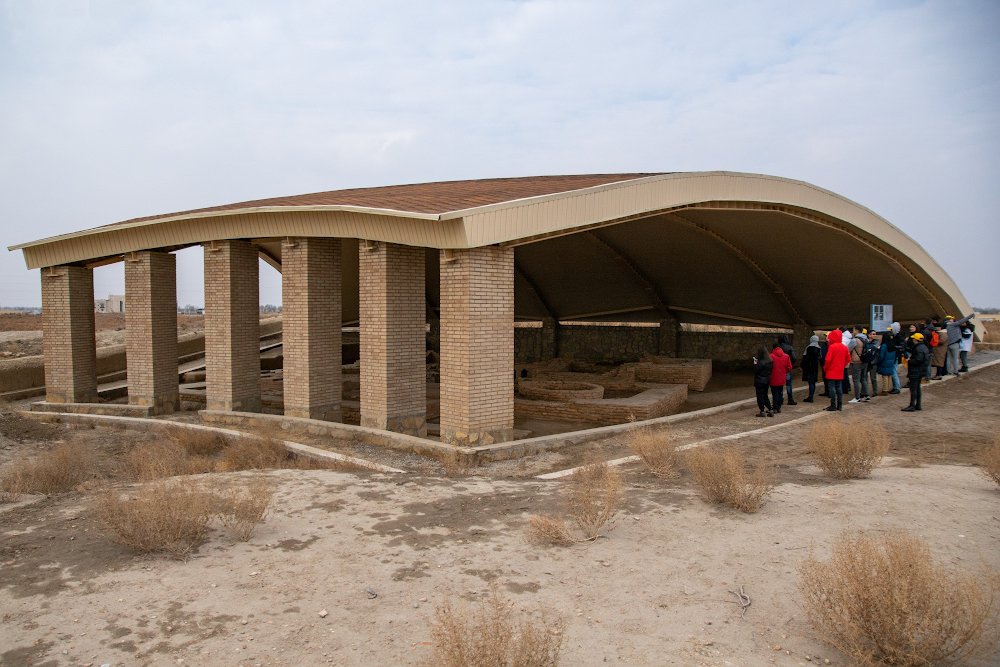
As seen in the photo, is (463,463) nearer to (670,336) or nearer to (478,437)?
(478,437)

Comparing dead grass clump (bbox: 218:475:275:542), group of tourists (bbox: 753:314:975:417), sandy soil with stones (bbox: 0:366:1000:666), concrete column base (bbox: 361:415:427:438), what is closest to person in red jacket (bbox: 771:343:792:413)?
group of tourists (bbox: 753:314:975:417)

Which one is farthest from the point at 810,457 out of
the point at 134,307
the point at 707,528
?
the point at 134,307

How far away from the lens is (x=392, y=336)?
10.9m

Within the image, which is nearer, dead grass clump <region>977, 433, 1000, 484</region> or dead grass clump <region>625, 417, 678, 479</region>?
dead grass clump <region>977, 433, 1000, 484</region>

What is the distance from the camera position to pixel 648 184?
11.3m

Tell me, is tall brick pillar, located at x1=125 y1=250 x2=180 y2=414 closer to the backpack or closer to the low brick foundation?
the low brick foundation

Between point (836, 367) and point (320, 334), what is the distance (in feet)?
32.0

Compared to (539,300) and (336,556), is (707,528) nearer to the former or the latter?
(336,556)

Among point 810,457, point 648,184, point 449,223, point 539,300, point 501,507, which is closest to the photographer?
point 501,507

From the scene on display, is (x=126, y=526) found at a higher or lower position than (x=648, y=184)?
lower

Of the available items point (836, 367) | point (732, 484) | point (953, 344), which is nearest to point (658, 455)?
point (732, 484)

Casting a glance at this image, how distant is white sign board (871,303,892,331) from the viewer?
14.5 meters

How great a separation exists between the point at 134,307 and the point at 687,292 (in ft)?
57.9

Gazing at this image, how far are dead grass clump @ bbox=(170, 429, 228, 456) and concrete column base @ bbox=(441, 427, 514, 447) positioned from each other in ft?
14.1
